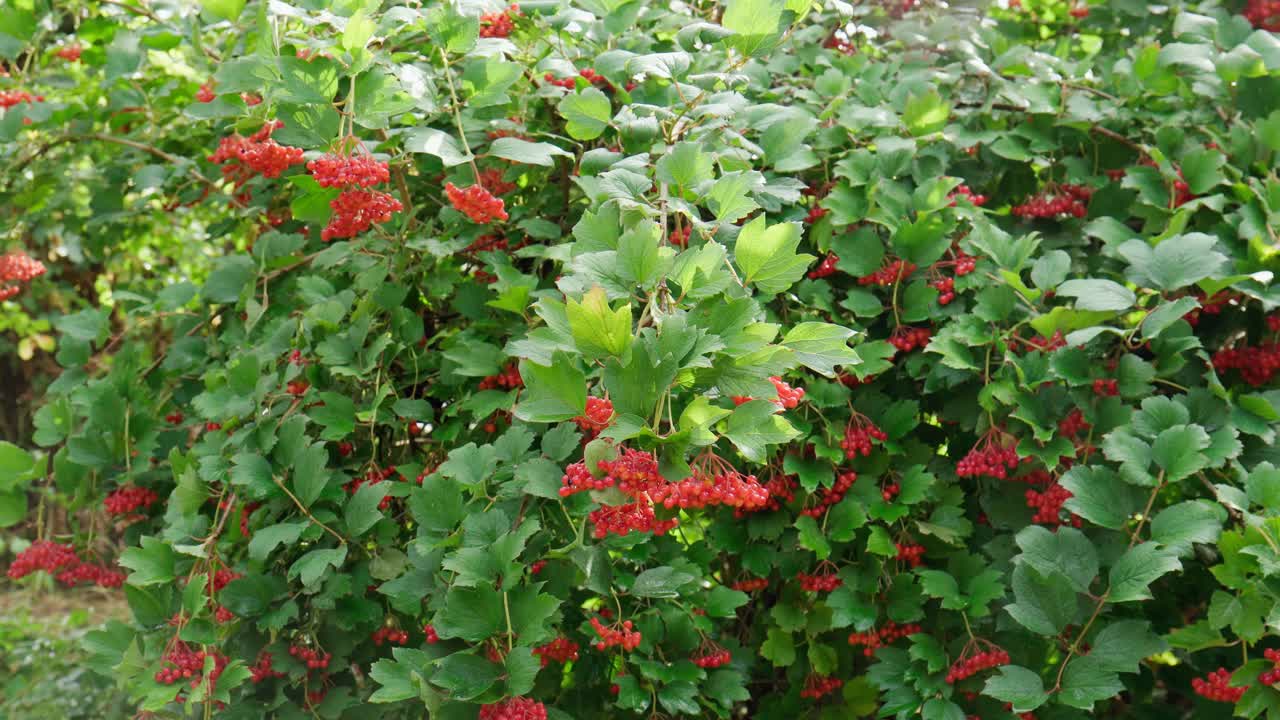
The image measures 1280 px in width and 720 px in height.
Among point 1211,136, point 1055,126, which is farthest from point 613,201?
point 1211,136

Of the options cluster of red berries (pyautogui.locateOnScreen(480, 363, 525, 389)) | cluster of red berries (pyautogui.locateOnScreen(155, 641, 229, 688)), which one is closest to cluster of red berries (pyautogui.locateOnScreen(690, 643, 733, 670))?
cluster of red berries (pyautogui.locateOnScreen(480, 363, 525, 389))

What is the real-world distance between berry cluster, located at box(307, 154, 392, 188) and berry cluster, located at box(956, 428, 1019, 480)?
1097mm

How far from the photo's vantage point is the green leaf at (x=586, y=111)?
6.01 feet

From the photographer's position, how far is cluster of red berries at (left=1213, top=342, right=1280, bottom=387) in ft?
6.79

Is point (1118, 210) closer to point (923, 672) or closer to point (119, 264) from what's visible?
point (923, 672)

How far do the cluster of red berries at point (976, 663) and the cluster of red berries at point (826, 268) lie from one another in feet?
2.46

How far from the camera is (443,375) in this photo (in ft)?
6.84

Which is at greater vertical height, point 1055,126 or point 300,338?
point 1055,126

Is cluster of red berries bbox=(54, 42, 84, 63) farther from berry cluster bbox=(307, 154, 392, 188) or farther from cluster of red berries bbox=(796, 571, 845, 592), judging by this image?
cluster of red berries bbox=(796, 571, 845, 592)

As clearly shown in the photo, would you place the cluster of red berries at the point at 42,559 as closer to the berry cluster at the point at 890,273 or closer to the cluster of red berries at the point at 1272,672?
A: the berry cluster at the point at 890,273

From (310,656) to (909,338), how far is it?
3.99 ft

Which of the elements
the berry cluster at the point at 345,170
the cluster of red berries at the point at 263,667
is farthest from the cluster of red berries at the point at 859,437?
the cluster of red berries at the point at 263,667

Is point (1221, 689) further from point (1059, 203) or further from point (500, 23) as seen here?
point (500, 23)

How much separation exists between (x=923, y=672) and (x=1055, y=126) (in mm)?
1173
